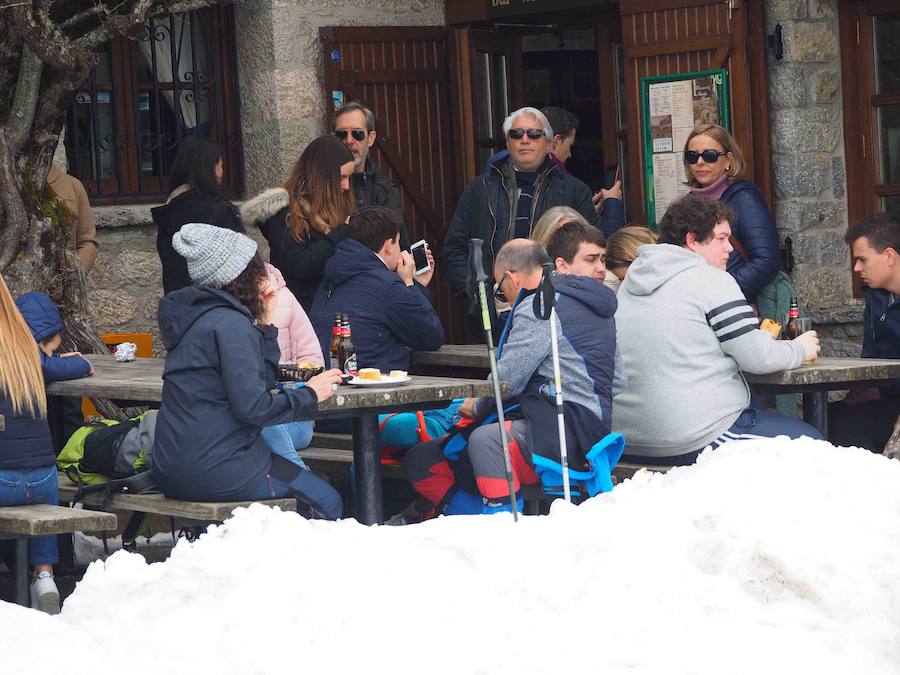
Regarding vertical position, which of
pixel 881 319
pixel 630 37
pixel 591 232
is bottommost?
pixel 881 319

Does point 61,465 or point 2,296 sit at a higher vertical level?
point 2,296

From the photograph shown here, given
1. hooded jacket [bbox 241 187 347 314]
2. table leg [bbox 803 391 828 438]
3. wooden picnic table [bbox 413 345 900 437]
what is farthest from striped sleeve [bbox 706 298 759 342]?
hooded jacket [bbox 241 187 347 314]

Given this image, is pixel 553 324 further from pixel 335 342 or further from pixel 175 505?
pixel 175 505

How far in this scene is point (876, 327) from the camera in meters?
6.99

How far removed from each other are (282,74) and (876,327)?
13.6ft

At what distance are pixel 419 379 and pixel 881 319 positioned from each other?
6.60 ft

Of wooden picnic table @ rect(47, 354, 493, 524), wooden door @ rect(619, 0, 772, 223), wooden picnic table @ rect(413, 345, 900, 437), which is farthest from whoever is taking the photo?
wooden door @ rect(619, 0, 772, 223)

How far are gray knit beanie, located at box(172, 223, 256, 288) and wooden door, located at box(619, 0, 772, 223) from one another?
3800mm

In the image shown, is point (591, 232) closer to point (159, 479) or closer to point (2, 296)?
point (159, 479)

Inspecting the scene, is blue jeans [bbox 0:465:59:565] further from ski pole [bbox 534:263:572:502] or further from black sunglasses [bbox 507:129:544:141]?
black sunglasses [bbox 507:129:544:141]

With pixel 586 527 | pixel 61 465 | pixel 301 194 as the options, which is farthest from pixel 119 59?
pixel 586 527

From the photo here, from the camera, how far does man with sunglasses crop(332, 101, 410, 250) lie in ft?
27.3

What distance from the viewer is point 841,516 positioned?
4.58 metres

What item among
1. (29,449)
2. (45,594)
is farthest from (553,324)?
(45,594)
